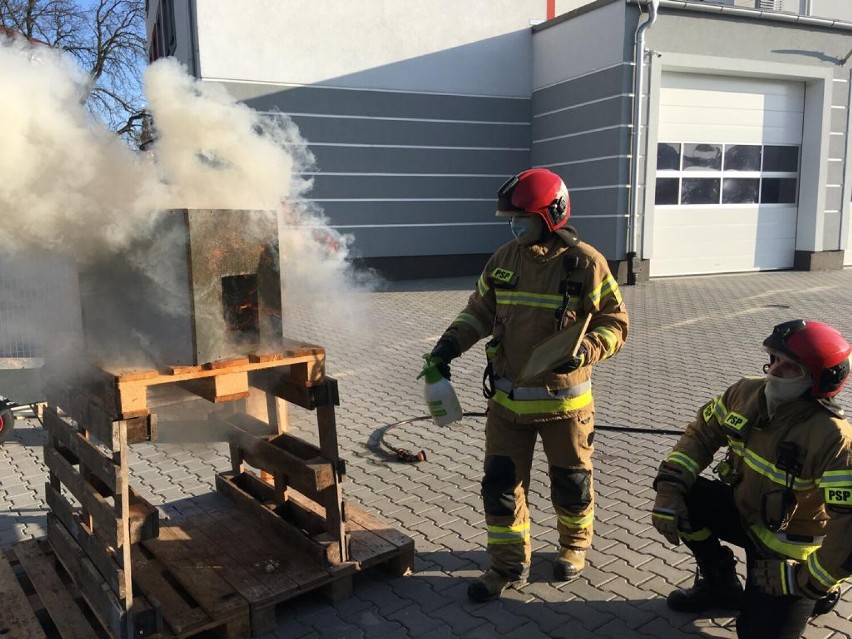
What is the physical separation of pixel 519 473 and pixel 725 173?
43.4 ft

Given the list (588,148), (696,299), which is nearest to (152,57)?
(588,148)

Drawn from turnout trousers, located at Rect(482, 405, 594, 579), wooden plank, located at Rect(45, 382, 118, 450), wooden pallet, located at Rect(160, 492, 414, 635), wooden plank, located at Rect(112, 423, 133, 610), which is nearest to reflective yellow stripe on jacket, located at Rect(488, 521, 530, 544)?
turnout trousers, located at Rect(482, 405, 594, 579)

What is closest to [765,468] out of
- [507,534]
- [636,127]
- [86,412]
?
[507,534]

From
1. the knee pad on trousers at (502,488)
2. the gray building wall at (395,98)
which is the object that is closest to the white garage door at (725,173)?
the gray building wall at (395,98)

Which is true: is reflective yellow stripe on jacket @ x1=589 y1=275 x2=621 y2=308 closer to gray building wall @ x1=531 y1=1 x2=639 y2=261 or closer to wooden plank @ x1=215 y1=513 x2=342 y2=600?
wooden plank @ x1=215 y1=513 x2=342 y2=600

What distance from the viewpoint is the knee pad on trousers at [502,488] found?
3.21 m

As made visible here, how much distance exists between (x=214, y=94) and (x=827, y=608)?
341cm

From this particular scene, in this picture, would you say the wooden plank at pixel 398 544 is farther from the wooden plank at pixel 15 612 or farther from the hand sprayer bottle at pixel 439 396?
the wooden plank at pixel 15 612

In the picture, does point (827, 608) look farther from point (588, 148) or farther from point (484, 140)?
point (484, 140)

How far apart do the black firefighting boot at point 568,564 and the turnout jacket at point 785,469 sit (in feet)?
2.11

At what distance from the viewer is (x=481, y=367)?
25.7 feet

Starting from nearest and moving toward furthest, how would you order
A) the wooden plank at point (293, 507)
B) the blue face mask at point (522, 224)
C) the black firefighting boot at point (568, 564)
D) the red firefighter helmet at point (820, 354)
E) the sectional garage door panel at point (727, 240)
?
the red firefighter helmet at point (820, 354)
the blue face mask at point (522, 224)
the black firefighting boot at point (568, 564)
the wooden plank at point (293, 507)
the sectional garage door panel at point (727, 240)

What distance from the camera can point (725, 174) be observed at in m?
14.6

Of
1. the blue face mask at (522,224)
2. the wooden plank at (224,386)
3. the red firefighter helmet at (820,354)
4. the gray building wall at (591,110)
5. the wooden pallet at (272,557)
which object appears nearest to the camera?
the red firefighter helmet at (820,354)
